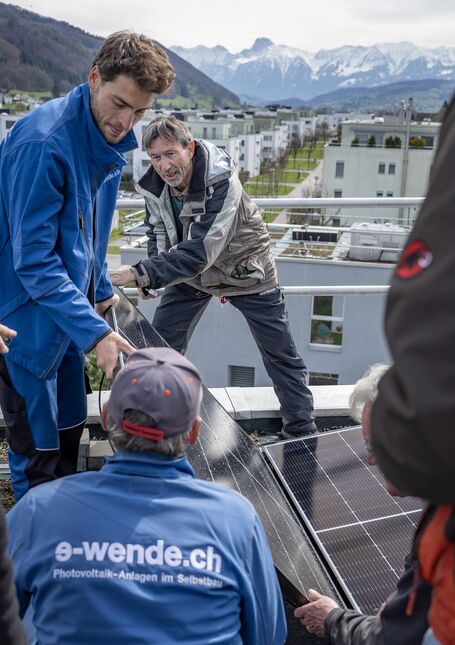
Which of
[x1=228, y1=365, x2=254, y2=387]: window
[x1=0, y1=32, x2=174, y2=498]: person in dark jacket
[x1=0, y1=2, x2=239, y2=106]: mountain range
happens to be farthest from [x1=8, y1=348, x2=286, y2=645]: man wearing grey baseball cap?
[x1=0, y1=2, x2=239, y2=106]: mountain range

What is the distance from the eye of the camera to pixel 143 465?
1698 millimetres

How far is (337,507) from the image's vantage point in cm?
331

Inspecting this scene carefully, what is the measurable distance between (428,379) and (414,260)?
189mm

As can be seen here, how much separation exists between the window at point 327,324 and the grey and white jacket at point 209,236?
64.6ft

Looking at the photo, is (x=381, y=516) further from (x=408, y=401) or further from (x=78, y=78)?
(x=78, y=78)

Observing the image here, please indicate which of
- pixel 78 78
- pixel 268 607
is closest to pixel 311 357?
pixel 268 607

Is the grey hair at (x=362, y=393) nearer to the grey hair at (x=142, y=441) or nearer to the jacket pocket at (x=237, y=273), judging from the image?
the grey hair at (x=142, y=441)

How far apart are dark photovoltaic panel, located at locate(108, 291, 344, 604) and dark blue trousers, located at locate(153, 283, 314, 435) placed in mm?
792

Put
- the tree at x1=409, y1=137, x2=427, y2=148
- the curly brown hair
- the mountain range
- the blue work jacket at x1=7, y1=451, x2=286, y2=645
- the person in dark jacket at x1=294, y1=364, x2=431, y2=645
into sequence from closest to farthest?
the blue work jacket at x1=7, y1=451, x2=286, y2=645
the person in dark jacket at x1=294, y1=364, x2=431, y2=645
the curly brown hair
the tree at x1=409, y1=137, x2=427, y2=148
the mountain range

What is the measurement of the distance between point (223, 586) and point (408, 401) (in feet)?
2.79

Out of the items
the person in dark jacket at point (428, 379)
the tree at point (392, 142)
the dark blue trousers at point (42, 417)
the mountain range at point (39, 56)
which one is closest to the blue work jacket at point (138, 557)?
the person in dark jacket at point (428, 379)

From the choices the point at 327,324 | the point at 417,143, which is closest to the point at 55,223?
the point at 327,324

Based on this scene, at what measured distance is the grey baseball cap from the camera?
1.71 meters

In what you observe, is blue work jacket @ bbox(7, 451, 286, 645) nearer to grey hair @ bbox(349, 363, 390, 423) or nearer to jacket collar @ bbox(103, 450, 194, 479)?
jacket collar @ bbox(103, 450, 194, 479)
